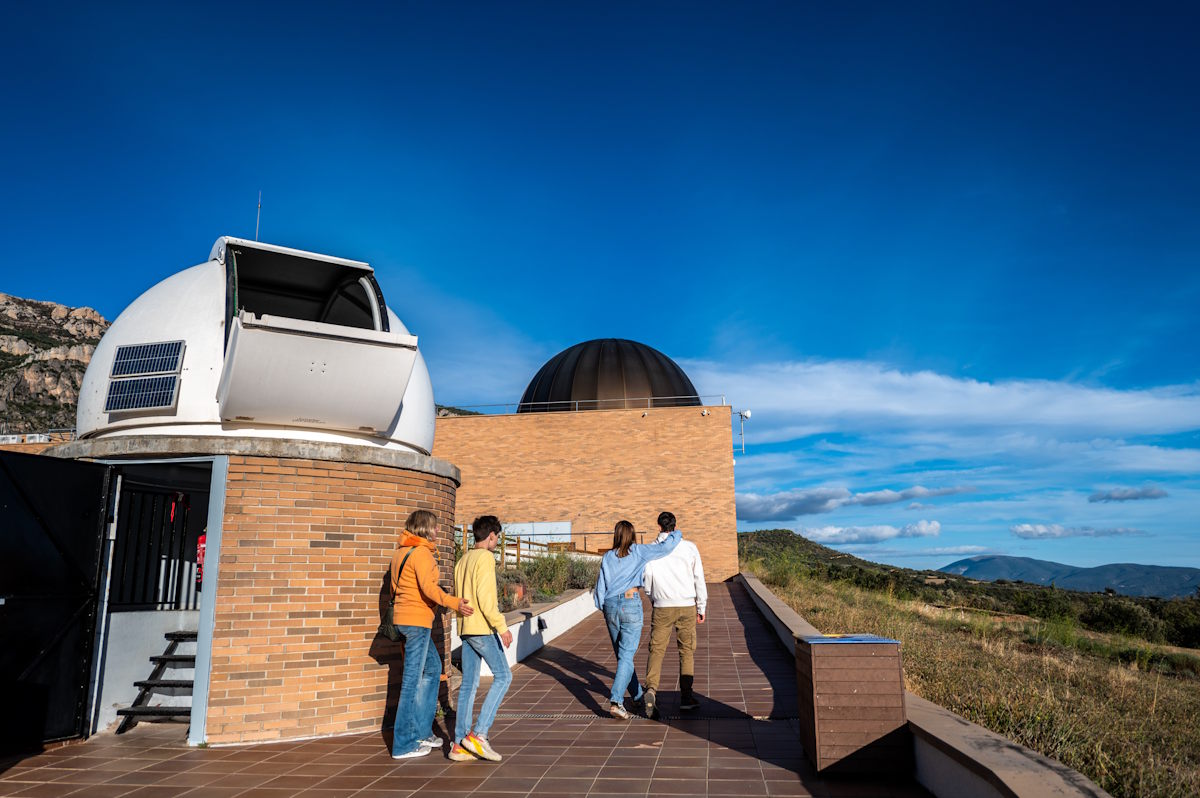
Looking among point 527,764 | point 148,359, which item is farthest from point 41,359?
point 527,764

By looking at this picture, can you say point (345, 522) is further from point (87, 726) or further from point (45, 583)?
point (87, 726)

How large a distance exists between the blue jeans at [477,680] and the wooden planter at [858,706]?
2.22m

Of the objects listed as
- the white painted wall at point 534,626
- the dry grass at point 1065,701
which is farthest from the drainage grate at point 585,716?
the dry grass at point 1065,701

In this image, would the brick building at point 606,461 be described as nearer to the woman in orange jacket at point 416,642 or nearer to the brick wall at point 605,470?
the brick wall at point 605,470

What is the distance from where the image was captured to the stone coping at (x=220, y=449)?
6.42m

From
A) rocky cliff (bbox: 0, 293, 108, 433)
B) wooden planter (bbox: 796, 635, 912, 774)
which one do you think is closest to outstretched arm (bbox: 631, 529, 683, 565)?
wooden planter (bbox: 796, 635, 912, 774)

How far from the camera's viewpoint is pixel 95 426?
23.6 feet

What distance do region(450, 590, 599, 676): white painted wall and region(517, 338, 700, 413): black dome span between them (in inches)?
644

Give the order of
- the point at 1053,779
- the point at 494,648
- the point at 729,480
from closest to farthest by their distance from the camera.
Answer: the point at 1053,779, the point at 494,648, the point at 729,480

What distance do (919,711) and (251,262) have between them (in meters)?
6.87

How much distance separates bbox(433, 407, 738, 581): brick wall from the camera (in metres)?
27.7

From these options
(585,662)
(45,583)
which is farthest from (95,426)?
(585,662)

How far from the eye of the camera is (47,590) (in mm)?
6238

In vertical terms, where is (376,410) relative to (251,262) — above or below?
below
